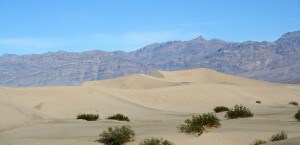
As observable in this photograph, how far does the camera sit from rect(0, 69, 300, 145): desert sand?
52.1ft

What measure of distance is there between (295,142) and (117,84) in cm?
7154

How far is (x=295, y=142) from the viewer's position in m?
9.53

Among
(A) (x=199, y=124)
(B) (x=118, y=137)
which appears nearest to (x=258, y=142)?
(A) (x=199, y=124)

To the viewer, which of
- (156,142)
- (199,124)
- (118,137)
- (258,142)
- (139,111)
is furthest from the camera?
(139,111)

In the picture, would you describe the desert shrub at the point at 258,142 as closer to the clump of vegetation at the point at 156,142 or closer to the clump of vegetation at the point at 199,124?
the clump of vegetation at the point at 199,124

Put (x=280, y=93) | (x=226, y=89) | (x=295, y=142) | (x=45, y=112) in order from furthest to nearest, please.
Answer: (x=280, y=93) → (x=226, y=89) → (x=45, y=112) → (x=295, y=142)

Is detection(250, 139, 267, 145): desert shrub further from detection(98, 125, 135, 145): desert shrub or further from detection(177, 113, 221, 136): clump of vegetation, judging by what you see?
detection(98, 125, 135, 145): desert shrub

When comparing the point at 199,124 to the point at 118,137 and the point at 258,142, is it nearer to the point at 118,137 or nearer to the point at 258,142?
the point at 118,137

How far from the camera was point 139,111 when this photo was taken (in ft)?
119

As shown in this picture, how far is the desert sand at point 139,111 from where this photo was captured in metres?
15.9

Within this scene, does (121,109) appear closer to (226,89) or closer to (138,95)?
(138,95)

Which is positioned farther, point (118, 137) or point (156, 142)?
point (118, 137)

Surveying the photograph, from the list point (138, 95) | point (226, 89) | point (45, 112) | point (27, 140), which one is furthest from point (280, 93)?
point (27, 140)

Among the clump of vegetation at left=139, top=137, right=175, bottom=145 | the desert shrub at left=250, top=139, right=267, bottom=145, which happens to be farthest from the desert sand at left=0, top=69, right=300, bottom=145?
the clump of vegetation at left=139, top=137, right=175, bottom=145
